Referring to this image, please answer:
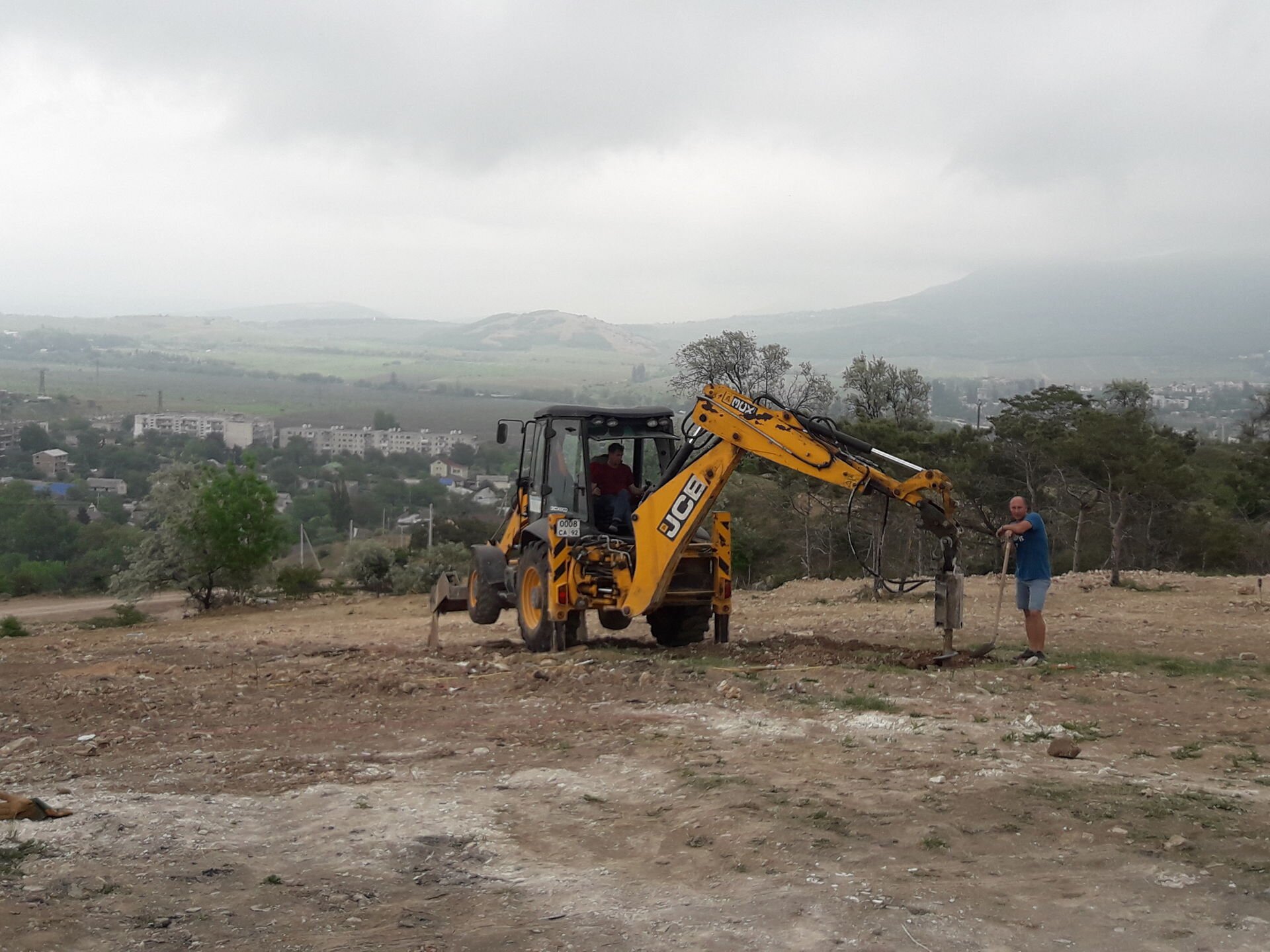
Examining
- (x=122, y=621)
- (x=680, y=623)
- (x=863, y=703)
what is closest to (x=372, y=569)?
(x=122, y=621)

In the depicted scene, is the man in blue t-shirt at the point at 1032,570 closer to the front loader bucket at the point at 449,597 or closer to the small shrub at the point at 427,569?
the front loader bucket at the point at 449,597

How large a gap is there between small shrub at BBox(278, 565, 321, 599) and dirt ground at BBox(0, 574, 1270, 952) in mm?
21881

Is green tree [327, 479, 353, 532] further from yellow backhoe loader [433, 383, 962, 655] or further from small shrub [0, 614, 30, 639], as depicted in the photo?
yellow backhoe loader [433, 383, 962, 655]

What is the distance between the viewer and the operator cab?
1363cm

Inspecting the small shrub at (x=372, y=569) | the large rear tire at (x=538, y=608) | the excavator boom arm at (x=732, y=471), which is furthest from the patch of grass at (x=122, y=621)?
the excavator boom arm at (x=732, y=471)

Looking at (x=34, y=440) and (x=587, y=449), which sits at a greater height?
(x=587, y=449)

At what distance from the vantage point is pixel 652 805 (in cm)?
711

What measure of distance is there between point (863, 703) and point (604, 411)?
5122 millimetres

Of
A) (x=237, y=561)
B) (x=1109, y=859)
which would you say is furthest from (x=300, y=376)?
(x=1109, y=859)

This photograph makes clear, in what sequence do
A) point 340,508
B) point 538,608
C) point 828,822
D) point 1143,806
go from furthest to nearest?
point 340,508, point 538,608, point 1143,806, point 828,822

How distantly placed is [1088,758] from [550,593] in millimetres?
6635

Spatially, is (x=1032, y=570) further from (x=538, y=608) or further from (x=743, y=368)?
(x=743, y=368)

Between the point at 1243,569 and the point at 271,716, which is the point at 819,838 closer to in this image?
the point at 271,716

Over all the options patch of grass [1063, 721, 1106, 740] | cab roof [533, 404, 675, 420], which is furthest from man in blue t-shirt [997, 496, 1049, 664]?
cab roof [533, 404, 675, 420]
